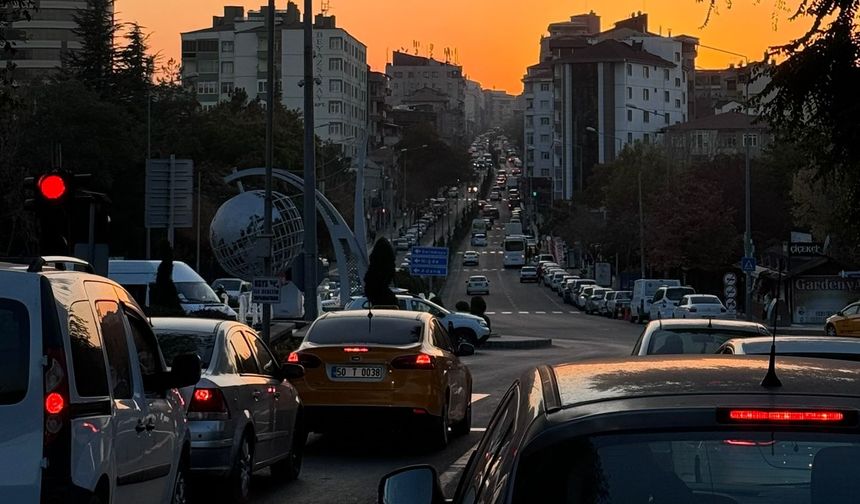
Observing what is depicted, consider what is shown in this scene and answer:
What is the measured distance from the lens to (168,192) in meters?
40.2

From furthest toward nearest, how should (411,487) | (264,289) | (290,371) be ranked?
(264,289) → (290,371) → (411,487)

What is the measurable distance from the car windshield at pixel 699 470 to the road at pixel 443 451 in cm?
905

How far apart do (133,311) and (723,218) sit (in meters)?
75.7

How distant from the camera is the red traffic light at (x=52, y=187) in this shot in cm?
1602

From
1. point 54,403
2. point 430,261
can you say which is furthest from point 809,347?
point 430,261

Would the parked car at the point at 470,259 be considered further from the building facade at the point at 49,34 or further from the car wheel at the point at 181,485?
the car wheel at the point at 181,485

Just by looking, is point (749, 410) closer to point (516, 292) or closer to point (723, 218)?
point (723, 218)

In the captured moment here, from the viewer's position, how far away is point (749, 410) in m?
4.06

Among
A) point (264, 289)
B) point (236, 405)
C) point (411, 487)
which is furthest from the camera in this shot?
point (264, 289)

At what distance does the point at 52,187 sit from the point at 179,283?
28613 millimetres

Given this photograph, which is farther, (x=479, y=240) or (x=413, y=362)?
(x=479, y=240)

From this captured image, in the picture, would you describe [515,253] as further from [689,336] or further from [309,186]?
[689,336]

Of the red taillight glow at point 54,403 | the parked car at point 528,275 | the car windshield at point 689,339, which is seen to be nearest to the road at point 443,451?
the car windshield at point 689,339

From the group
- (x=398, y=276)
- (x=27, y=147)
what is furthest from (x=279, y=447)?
(x=27, y=147)
